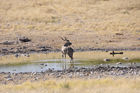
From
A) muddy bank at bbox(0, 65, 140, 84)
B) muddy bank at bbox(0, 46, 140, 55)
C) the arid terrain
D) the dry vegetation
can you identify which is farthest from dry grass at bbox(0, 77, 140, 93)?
the dry vegetation

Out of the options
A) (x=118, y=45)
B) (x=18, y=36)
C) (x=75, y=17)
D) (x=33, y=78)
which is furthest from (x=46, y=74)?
(x=75, y=17)

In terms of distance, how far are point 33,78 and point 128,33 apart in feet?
62.5

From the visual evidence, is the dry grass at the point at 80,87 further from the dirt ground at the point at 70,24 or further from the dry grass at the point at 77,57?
the dirt ground at the point at 70,24

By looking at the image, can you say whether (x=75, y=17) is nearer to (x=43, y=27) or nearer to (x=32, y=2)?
(x=43, y=27)

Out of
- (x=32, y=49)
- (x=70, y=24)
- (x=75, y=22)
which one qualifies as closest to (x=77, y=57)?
(x=32, y=49)

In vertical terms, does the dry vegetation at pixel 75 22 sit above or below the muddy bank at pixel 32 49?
above

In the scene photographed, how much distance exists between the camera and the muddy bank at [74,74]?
687 inches

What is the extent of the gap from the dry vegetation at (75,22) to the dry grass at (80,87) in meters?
14.1

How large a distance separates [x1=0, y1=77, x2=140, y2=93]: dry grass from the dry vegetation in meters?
14.1

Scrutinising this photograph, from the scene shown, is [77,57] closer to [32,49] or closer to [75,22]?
[32,49]

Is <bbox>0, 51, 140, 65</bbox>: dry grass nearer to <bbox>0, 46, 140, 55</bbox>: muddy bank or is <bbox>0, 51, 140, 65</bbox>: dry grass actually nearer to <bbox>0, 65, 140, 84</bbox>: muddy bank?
<bbox>0, 46, 140, 55</bbox>: muddy bank

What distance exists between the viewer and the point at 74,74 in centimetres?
1819

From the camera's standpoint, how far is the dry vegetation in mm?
31891

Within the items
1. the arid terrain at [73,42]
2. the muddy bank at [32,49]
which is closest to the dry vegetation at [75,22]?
the arid terrain at [73,42]
